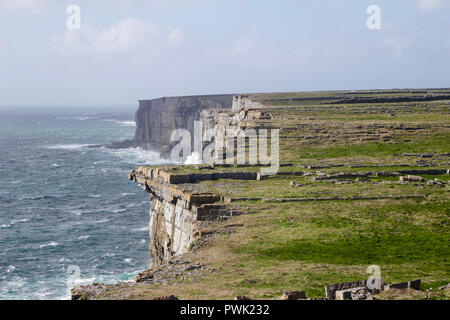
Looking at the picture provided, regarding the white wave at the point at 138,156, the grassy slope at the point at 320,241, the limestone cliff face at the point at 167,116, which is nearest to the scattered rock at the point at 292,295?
the grassy slope at the point at 320,241

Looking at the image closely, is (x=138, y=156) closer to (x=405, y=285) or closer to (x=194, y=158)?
(x=194, y=158)

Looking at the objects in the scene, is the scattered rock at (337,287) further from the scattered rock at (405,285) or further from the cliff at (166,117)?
the cliff at (166,117)

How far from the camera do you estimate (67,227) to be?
70.2m

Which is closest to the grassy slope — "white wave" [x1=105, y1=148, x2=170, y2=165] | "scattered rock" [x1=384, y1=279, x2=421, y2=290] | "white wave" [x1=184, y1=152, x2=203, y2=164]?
"scattered rock" [x1=384, y1=279, x2=421, y2=290]

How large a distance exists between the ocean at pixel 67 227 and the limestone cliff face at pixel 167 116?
30896 mm

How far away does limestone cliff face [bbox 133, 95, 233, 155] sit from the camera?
16150 centimetres

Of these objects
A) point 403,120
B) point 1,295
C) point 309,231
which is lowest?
point 1,295

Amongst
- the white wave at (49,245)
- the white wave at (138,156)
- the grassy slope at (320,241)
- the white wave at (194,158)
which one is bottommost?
the white wave at (49,245)

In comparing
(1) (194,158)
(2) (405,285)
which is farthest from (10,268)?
(1) (194,158)

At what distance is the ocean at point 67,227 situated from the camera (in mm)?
51688

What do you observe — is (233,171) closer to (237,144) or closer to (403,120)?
(237,144)

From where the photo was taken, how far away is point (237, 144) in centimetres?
6147
